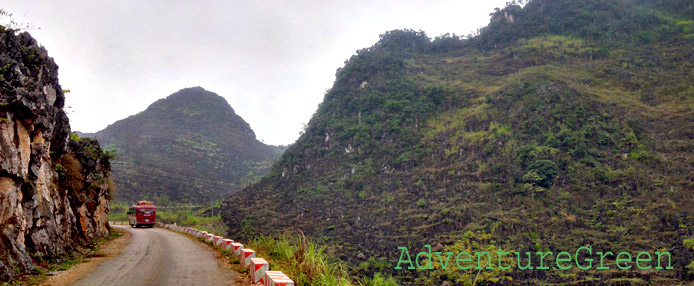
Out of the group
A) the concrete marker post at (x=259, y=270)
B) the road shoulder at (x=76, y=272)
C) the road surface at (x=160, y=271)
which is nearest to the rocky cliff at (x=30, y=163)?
the road shoulder at (x=76, y=272)

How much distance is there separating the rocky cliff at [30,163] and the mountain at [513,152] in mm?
20968

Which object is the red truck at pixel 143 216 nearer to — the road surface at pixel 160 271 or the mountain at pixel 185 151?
the road surface at pixel 160 271

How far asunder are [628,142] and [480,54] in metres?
45.3

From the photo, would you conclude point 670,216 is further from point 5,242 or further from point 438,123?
point 5,242

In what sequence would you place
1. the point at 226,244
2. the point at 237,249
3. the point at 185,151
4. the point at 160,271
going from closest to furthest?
the point at 160,271
the point at 237,249
the point at 226,244
the point at 185,151

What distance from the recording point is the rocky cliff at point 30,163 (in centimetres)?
864

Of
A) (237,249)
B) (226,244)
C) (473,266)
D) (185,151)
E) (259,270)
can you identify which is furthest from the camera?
(185,151)

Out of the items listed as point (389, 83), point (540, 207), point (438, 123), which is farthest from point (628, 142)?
point (389, 83)

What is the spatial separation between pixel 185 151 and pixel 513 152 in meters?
74.1

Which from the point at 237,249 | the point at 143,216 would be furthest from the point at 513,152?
the point at 237,249

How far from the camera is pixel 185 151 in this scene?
9275 cm

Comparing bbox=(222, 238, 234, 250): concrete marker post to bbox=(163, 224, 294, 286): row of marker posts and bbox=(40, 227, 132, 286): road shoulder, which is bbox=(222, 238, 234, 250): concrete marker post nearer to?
bbox=(163, 224, 294, 286): row of marker posts

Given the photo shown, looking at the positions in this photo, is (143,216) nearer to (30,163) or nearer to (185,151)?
(30,163)

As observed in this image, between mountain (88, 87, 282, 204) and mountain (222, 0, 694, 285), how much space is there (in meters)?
14.6
